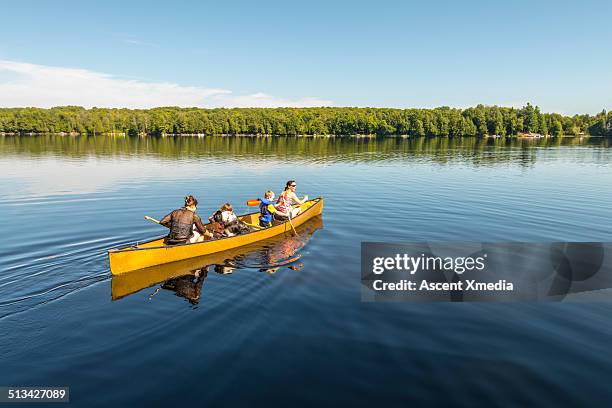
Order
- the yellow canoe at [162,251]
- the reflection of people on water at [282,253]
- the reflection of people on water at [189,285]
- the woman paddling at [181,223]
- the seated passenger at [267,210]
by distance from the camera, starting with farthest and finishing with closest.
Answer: the seated passenger at [267,210] → the reflection of people on water at [282,253] → the woman paddling at [181,223] → the yellow canoe at [162,251] → the reflection of people on water at [189,285]

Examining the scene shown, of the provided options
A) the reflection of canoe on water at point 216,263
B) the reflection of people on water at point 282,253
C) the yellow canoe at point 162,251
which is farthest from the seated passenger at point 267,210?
the reflection of people on water at point 282,253

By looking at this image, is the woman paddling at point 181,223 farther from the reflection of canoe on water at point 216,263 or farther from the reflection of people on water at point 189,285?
the reflection of people on water at point 189,285

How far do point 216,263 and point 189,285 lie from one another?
1.89 metres

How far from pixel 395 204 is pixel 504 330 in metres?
15.2

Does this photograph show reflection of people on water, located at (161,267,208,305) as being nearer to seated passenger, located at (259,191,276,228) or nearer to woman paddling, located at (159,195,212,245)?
woman paddling, located at (159,195,212,245)

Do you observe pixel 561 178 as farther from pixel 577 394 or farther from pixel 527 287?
pixel 577 394

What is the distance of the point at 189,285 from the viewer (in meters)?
11.3

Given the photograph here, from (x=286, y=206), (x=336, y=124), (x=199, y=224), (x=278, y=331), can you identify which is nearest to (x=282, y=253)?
(x=199, y=224)

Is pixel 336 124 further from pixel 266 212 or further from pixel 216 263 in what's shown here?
pixel 216 263

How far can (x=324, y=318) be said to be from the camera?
9320 mm

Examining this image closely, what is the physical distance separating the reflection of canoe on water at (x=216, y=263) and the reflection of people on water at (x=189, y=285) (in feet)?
0.11

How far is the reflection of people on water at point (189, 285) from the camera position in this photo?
1050cm

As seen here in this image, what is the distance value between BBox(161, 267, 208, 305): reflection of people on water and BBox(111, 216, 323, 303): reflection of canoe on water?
33mm

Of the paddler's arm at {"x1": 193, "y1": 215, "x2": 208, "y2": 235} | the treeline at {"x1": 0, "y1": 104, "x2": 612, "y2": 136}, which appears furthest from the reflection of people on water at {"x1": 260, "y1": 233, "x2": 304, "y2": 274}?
the treeline at {"x1": 0, "y1": 104, "x2": 612, "y2": 136}
